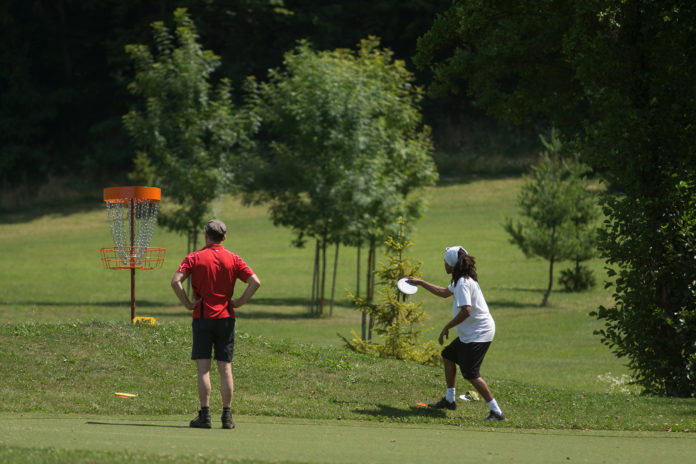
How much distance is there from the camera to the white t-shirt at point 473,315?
31.8ft

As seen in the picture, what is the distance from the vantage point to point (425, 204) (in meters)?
33.9

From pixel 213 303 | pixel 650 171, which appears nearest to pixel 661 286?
pixel 650 171

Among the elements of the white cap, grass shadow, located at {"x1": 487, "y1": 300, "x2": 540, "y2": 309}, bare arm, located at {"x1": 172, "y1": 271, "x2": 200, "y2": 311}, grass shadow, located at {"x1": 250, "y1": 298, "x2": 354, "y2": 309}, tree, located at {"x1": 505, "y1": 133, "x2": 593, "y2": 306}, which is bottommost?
grass shadow, located at {"x1": 250, "y1": 298, "x2": 354, "y2": 309}

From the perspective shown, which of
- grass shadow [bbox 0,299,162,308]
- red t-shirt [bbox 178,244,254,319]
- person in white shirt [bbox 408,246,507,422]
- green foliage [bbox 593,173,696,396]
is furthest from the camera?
grass shadow [bbox 0,299,162,308]

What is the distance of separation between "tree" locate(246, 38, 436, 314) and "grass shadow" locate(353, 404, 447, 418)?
66.8ft

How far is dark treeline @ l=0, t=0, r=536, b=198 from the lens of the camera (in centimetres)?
6975

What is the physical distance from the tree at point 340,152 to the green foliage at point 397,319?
52.2 feet

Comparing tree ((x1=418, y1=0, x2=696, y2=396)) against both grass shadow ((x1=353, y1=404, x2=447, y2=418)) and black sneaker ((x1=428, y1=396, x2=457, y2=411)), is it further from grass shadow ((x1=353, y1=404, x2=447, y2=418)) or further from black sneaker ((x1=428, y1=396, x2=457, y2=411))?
grass shadow ((x1=353, y1=404, x2=447, y2=418))

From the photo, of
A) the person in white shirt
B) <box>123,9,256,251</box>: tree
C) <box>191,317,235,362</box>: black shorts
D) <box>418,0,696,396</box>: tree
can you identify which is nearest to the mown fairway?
the person in white shirt

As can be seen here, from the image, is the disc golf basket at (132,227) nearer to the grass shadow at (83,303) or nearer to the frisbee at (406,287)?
the frisbee at (406,287)

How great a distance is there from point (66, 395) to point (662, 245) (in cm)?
869

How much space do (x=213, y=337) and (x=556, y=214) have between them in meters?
29.2

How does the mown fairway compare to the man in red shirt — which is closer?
the man in red shirt

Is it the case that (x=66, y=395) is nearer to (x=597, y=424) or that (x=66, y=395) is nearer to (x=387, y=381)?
(x=387, y=381)
